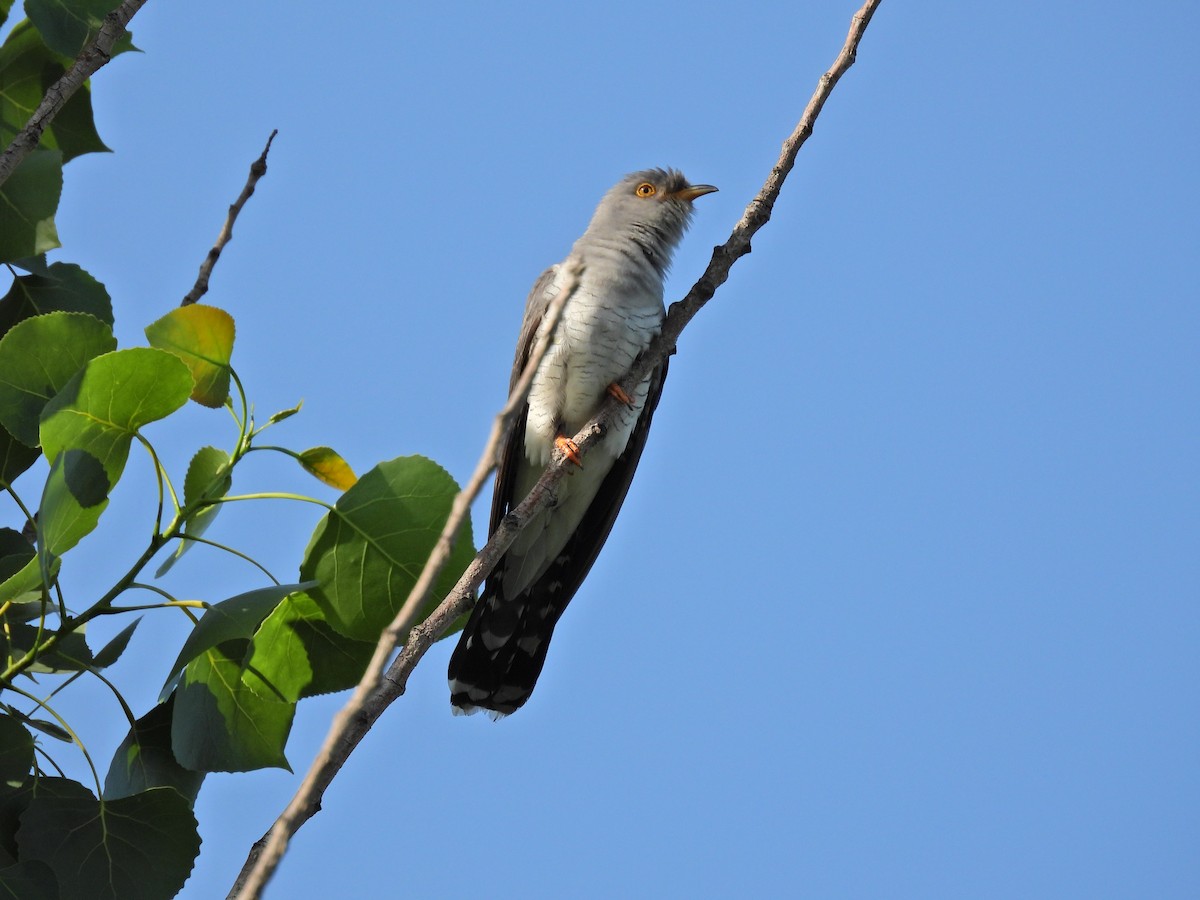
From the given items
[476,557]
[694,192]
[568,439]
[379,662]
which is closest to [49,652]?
[476,557]

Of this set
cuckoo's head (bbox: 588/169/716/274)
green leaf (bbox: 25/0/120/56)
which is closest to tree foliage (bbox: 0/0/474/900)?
green leaf (bbox: 25/0/120/56)

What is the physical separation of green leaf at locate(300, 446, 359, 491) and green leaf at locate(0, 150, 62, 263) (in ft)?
2.89

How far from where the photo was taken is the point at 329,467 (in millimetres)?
2656

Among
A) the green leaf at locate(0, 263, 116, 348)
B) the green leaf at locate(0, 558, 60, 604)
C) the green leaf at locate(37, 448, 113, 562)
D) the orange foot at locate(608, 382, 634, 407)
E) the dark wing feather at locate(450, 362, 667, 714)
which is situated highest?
the orange foot at locate(608, 382, 634, 407)

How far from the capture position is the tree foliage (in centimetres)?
227

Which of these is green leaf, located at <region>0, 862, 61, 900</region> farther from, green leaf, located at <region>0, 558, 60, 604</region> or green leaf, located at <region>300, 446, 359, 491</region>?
green leaf, located at <region>300, 446, 359, 491</region>

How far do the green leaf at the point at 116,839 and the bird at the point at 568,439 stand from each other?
1879mm

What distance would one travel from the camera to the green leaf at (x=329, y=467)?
8.61 feet

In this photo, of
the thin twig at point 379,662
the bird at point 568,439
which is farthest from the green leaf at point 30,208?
the thin twig at point 379,662

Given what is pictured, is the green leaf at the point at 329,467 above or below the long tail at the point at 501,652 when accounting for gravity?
below

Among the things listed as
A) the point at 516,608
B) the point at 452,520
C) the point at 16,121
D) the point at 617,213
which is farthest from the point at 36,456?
the point at 617,213

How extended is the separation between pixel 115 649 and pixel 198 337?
71 cm

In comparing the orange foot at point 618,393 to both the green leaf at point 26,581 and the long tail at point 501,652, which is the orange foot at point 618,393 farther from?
the green leaf at point 26,581

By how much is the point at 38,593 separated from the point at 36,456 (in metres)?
0.35
